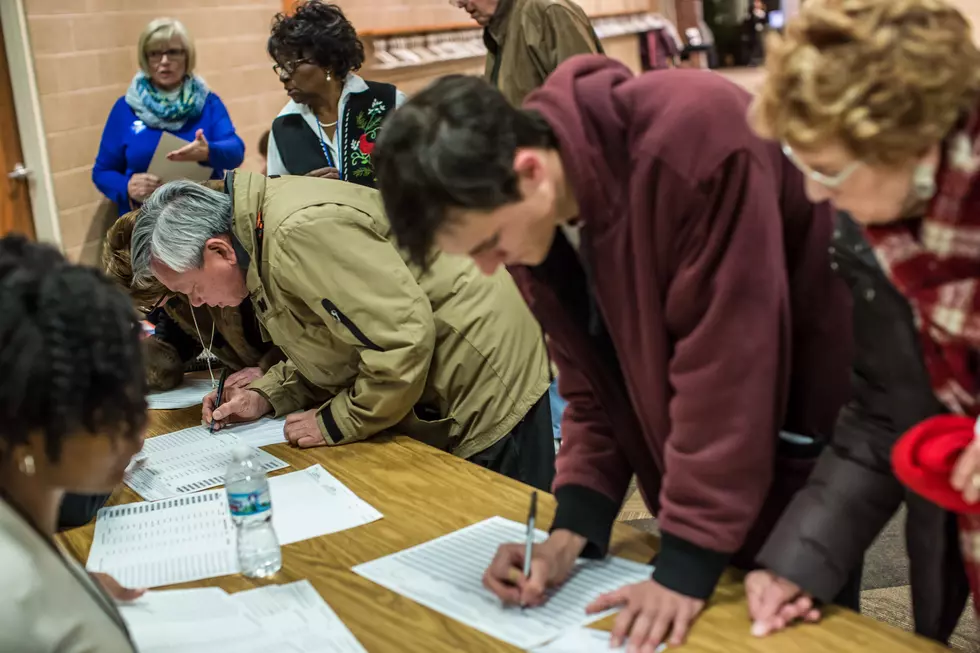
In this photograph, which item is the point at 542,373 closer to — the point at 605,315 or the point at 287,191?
the point at 287,191

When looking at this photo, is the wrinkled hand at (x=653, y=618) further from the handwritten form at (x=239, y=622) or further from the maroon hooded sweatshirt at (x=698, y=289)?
the handwritten form at (x=239, y=622)

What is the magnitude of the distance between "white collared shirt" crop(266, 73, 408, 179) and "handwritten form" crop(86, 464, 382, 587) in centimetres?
151

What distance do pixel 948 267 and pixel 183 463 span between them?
152 cm

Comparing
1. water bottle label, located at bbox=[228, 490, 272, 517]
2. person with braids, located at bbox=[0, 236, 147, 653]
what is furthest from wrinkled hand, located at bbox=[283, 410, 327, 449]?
person with braids, located at bbox=[0, 236, 147, 653]

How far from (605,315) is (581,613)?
0.39m

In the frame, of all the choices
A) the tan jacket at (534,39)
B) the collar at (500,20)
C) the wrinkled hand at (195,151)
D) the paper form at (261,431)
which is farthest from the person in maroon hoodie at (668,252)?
the wrinkled hand at (195,151)

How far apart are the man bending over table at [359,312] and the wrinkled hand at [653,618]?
79cm

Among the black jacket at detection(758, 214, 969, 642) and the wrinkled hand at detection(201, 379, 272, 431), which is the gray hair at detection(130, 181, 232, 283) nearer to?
the wrinkled hand at detection(201, 379, 272, 431)

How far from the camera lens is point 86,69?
4070 mm

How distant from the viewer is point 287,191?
79.0 inches

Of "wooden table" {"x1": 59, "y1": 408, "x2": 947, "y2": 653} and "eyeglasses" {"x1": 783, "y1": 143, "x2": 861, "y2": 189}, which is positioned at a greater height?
"eyeglasses" {"x1": 783, "y1": 143, "x2": 861, "y2": 189}

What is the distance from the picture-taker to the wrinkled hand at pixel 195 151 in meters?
3.77

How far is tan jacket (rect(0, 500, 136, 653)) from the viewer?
971mm

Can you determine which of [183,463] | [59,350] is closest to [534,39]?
[183,463]
